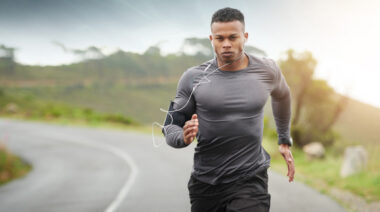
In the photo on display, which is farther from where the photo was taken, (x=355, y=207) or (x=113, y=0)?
(x=355, y=207)

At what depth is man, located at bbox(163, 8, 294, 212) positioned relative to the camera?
3.37 meters

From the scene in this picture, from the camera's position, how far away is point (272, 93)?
391 cm

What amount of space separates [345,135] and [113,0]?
23.4 m

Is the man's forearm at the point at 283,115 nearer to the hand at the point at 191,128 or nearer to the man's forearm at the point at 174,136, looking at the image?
the man's forearm at the point at 174,136

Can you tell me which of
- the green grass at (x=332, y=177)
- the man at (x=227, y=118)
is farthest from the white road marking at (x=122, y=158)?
the man at (x=227, y=118)

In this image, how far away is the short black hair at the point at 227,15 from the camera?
3.33 metres

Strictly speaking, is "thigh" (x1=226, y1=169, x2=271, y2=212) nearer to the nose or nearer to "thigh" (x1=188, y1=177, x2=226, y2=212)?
"thigh" (x1=188, y1=177, x2=226, y2=212)

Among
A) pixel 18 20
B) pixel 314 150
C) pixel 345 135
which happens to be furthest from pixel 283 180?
pixel 345 135

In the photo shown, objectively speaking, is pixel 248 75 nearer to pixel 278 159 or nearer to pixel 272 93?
pixel 272 93

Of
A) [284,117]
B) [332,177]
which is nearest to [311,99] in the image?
[332,177]

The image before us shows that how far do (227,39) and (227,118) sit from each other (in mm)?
564

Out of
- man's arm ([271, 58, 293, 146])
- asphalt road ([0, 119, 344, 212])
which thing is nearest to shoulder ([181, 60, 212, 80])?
man's arm ([271, 58, 293, 146])

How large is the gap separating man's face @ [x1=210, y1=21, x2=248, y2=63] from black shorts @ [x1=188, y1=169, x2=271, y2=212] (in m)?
0.92

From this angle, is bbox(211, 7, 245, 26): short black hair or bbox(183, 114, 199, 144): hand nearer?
bbox(183, 114, 199, 144): hand
